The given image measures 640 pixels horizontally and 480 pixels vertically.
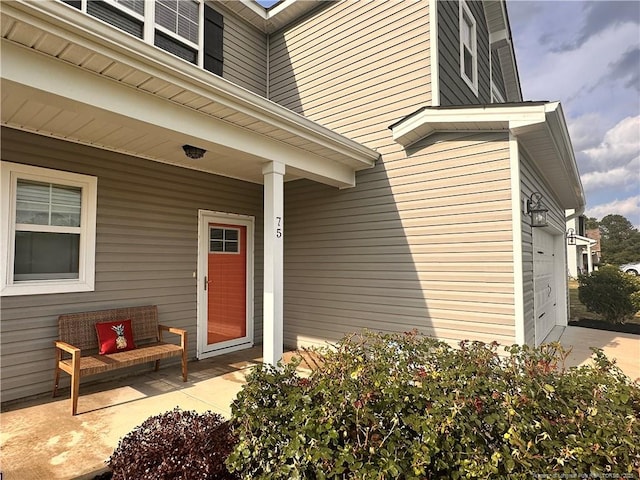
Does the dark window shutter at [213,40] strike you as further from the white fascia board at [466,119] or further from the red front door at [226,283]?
the white fascia board at [466,119]

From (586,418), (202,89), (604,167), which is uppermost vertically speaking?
(604,167)

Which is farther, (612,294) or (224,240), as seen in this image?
(612,294)

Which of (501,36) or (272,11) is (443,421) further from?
(501,36)

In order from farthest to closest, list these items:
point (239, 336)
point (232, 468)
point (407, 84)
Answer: point (239, 336)
point (407, 84)
point (232, 468)

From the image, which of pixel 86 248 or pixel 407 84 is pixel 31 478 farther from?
pixel 407 84

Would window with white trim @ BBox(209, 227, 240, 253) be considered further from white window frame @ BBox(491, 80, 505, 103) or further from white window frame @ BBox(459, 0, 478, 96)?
white window frame @ BBox(491, 80, 505, 103)

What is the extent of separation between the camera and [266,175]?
399 cm

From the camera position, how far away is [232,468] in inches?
70.3

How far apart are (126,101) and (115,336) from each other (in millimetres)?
2628

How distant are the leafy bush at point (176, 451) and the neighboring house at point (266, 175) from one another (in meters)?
1.63

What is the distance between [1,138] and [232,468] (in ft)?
12.5

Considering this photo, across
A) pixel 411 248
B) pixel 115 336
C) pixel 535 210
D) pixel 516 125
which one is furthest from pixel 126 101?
pixel 535 210

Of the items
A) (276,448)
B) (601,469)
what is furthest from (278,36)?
(601,469)

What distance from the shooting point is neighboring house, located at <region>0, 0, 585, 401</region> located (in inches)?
116
